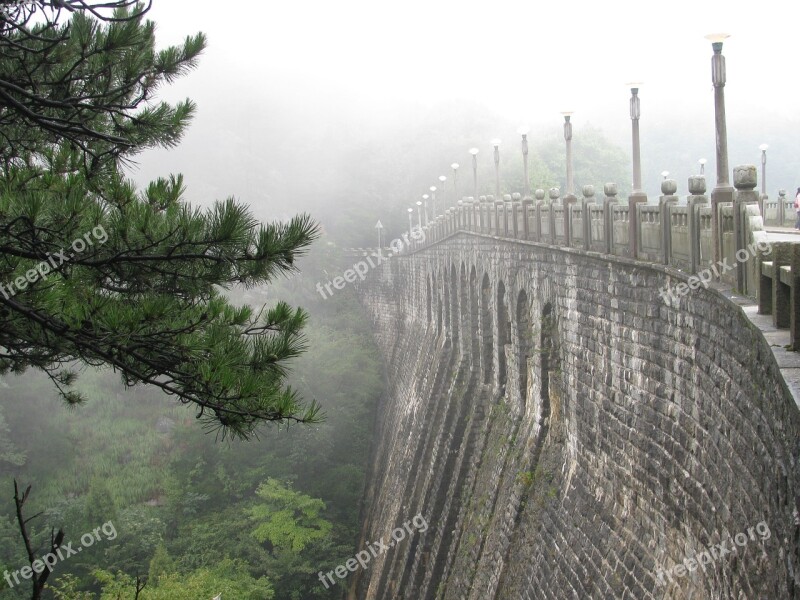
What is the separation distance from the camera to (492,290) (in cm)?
1770

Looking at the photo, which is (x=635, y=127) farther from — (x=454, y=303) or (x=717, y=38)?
(x=454, y=303)

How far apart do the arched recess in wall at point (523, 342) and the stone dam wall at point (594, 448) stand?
0.03 meters

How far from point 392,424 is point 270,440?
4317 mm

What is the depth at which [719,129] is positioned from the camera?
24.1 feet

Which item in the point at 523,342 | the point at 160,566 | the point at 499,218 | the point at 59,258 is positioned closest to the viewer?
the point at 59,258

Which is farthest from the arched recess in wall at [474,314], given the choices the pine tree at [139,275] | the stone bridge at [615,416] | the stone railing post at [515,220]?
the pine tree at [139,275]

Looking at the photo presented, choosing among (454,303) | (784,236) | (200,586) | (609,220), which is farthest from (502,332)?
(784,236)

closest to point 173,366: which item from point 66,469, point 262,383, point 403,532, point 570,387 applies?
point 262,383

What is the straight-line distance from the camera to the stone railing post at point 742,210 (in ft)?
21.1

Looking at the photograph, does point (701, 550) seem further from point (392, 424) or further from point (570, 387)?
point (392, 424)

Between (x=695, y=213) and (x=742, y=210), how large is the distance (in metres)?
1.19

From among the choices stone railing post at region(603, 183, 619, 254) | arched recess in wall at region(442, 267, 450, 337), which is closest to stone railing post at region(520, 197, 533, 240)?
stone railing post at region(603, 183, 619, 254)

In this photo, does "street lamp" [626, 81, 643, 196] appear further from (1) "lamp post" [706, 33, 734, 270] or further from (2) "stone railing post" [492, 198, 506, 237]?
(2) "stone railing post" [492, 198, 506, 237]

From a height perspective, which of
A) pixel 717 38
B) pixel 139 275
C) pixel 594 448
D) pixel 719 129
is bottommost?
pixel 594 448
